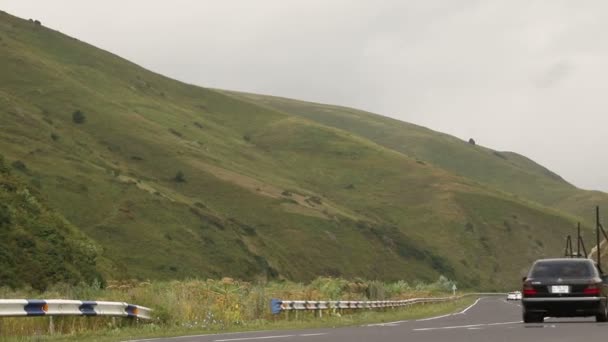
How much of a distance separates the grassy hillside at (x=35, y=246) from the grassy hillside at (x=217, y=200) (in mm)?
5594

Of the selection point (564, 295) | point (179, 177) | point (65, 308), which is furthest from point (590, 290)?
point (179, 177)

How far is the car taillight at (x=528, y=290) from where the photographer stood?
27.5m

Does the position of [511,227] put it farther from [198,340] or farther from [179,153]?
[198,340]

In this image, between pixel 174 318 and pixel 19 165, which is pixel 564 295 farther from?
pixel 19 165

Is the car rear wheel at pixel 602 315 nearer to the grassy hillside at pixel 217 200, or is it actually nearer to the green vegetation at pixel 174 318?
the green vegetation at pixel 174 318

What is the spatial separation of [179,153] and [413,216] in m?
43.1

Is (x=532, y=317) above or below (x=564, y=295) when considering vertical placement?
below

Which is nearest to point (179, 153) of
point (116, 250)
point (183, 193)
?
point (183, 193)

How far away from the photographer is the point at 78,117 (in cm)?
15250

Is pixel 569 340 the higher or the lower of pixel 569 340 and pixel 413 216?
the lower

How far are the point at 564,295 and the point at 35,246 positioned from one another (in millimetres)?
39030

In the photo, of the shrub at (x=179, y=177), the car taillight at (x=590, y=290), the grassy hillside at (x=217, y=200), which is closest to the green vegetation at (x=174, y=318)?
the car taillight at (x=590, y=290)

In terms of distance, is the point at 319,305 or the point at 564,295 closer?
the point at 564,295

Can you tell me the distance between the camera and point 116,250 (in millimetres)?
97375
